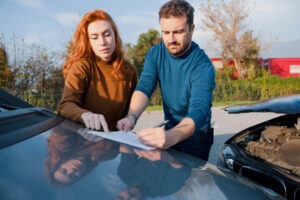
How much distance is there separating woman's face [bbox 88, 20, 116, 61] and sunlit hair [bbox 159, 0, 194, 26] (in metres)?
0.35

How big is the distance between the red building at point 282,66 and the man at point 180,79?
2957 centimetres

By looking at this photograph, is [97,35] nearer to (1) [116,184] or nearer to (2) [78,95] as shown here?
(2) [78,95]

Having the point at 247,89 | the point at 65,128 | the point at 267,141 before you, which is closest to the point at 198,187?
the point at 65,128

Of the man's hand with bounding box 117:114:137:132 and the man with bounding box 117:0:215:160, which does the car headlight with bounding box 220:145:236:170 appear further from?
the man's hand with bounding box 117:114:137:132

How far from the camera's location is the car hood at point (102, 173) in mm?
958

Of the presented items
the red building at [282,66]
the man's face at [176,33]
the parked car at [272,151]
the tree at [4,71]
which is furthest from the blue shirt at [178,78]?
the red building at [282,66]

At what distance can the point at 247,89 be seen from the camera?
19.2 metres

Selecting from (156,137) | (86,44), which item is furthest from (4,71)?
(156,137)

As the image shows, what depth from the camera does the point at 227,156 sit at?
2.48 metres

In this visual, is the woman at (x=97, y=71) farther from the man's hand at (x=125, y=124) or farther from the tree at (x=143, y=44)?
the tree at (x=143, y=44)

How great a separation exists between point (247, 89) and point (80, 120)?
1829cm

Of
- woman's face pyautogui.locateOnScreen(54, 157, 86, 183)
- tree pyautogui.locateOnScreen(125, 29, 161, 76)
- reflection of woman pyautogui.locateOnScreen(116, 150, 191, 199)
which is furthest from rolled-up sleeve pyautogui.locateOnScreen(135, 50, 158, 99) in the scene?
tree pyautogui.locateOnScreen(125, 29, 161, 76)

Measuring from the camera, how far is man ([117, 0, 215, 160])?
188cm

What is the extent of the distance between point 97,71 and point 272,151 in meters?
1.27
